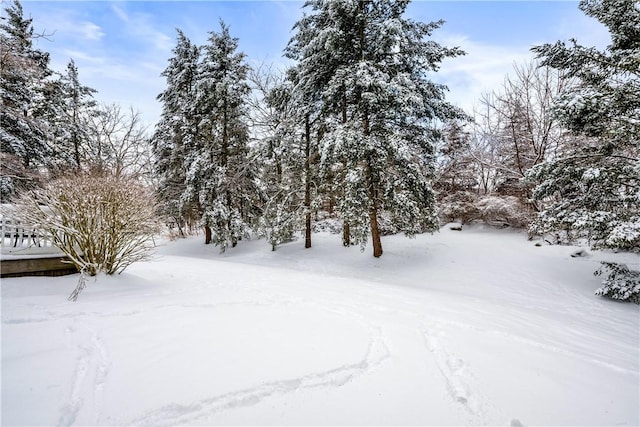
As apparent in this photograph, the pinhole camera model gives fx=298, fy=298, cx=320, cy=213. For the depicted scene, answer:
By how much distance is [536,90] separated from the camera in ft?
40.3

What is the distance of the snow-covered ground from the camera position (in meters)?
2.16

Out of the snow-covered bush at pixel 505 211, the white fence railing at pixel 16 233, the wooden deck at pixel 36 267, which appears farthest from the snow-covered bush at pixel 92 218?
the snow-covered bush at pixel 505 211

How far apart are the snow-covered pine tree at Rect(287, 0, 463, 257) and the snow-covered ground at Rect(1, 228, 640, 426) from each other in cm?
384

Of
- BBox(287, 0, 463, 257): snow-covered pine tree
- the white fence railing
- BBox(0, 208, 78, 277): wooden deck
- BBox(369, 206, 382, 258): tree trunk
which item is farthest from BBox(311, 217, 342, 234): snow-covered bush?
the white fence railing

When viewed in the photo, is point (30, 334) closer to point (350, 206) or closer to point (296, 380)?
point (296, 380)

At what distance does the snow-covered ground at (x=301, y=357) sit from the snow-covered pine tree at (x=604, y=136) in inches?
65.0

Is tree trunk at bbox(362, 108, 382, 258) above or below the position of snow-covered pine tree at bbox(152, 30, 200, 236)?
below

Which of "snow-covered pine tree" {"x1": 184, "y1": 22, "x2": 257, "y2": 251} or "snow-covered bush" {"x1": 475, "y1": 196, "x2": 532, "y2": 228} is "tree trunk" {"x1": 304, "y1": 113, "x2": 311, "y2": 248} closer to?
"snow-covered pine tree" {"x1": 184, "y1": 22, "x2": 257, "y2": 251}

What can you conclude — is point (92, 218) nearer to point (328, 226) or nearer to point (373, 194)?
point (373, 194)

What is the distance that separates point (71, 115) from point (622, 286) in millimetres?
23733

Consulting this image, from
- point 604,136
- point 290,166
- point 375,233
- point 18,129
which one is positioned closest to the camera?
point 604,136

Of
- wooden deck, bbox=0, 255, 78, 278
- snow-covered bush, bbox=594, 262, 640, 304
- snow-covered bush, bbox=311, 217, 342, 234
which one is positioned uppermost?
snow-covered bush, bbox=311, 217, 342, 234

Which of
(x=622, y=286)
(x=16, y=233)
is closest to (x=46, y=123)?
(x=16, y=233)

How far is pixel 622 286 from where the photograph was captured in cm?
623
